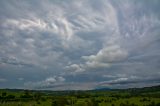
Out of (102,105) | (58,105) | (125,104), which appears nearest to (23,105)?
(58,105)

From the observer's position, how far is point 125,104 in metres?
154

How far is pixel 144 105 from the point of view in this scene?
5989 inches

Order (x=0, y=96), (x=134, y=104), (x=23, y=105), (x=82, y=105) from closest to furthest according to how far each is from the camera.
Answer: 1. (x=82, y=105)
2. (x=23, y=105)
3. (x=134, y=104)
4. (x=0, y=96)

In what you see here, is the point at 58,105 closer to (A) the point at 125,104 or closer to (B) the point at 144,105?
(A) the point at 125,104

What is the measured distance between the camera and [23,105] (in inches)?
5758

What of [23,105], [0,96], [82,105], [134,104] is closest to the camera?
[82,105]

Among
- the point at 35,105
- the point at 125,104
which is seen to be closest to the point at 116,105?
the point at 125,104

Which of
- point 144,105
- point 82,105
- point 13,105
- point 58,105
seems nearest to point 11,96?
point 13,105

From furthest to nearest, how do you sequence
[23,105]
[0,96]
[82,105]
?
[0,96] → [23,105] → [82,105]

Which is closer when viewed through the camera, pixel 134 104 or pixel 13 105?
pixel 13 105

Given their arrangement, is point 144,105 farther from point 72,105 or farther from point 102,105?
point 72,105

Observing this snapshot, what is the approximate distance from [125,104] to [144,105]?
11112mm

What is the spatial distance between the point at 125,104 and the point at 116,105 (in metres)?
6.00

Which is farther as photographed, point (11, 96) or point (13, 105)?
point (11, 96)
